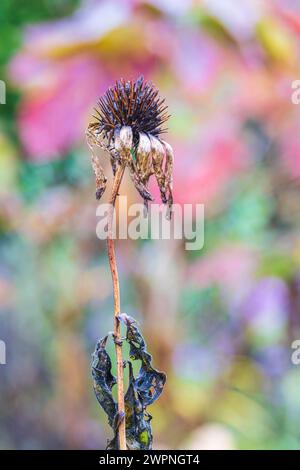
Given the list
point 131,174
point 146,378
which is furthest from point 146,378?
point 131,174

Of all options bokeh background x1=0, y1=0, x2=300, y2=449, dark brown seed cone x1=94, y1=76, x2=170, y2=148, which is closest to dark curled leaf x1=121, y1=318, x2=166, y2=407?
dark brown seed cone x1=94, y1=76, x2=170, y2=148

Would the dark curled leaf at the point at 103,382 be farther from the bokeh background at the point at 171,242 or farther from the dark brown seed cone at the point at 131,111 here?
the bokeh background at the point at 171,242

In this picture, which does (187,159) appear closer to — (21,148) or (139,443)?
(21,148)

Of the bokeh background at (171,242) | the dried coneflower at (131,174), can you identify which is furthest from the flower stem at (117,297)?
the bokeh background at (171,242)

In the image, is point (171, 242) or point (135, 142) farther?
point (171, 242)

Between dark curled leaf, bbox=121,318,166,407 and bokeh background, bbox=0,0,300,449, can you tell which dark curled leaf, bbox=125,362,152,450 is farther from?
bokeh background, bbox=0,0,300,449

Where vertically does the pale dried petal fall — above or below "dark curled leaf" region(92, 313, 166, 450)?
above

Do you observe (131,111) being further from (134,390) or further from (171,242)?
(171,242)
